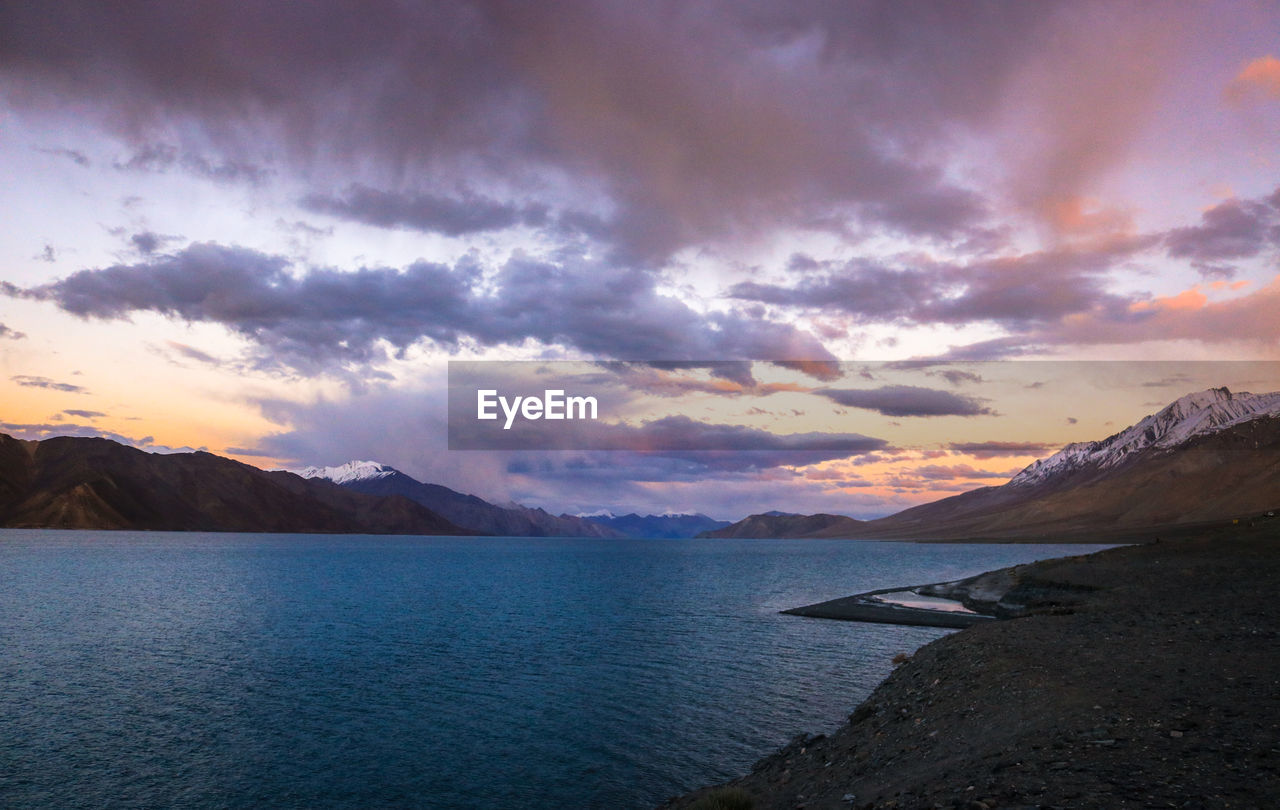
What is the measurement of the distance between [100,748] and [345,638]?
103 ft

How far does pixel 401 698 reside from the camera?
4072 cm

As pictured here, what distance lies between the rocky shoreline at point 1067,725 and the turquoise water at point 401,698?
6080 millimetres

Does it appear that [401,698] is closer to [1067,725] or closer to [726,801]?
[726,801]

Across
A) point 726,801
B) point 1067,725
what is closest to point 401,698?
point 726,801

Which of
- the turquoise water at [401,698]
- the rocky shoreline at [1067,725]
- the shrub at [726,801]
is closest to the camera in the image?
the rocky shoreline at [1067,725]

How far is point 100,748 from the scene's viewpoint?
30938mm

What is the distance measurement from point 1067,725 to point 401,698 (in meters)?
35.5

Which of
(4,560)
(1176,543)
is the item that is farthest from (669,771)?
(4,560)

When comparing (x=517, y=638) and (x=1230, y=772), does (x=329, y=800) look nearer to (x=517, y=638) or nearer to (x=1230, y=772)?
(x=1230, y=772)

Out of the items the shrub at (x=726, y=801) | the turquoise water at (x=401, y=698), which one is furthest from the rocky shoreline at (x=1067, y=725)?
the turquoise water at (x=401, y=698)

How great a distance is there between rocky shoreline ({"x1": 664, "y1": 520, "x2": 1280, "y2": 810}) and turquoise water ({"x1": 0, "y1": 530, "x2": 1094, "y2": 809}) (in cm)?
608

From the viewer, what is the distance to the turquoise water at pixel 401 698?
27.7 metres

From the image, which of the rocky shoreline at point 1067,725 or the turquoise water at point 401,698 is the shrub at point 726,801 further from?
the turquoise water at point 401,698

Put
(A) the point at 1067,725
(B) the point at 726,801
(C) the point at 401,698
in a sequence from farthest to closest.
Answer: (C) the point at 401,698
(B) the point at 726,801
(A) the point at 1067,725
